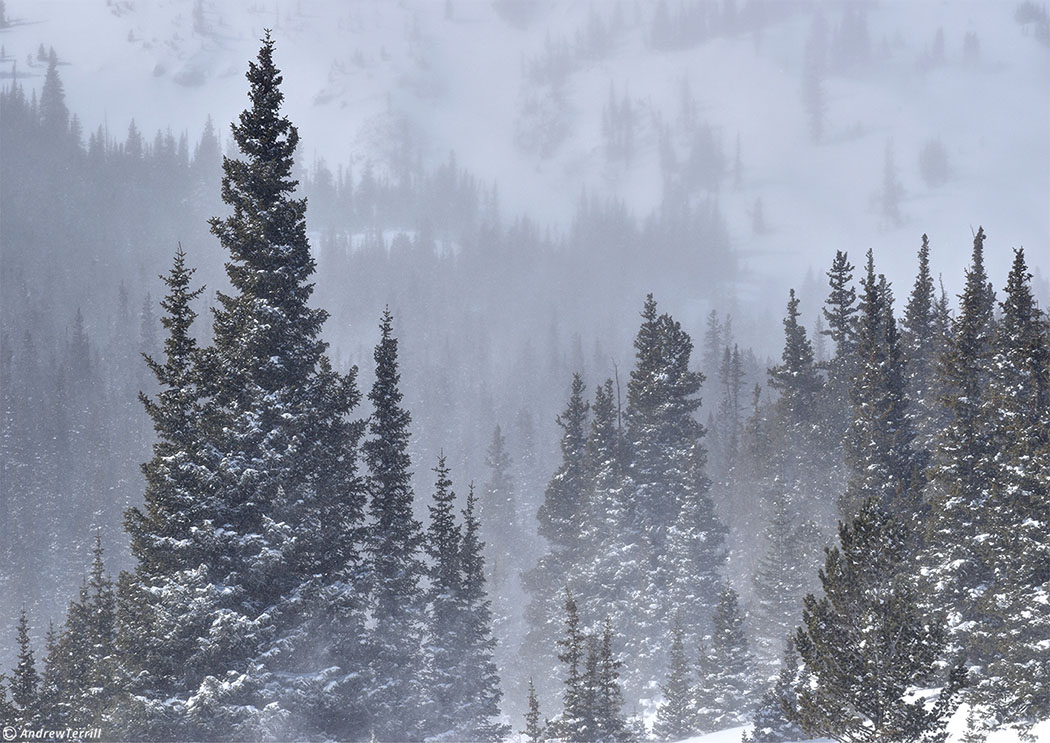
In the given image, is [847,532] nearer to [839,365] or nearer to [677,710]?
[677,710]

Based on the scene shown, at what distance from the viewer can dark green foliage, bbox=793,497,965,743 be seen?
15.9 m

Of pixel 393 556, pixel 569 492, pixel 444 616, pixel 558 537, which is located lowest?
pixel 558 537

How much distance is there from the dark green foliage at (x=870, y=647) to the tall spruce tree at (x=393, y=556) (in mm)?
17570

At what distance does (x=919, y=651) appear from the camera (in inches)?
624

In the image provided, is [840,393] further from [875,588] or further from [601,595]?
[875,588]

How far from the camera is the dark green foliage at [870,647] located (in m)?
15.9

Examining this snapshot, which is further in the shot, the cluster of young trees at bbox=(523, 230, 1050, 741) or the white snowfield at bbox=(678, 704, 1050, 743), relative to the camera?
the white snowfield at bbox=(678, 704, 1050, 743)

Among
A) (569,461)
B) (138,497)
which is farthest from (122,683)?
A: (138,497)

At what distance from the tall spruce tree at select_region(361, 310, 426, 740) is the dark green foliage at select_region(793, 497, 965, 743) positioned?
17.6 meters

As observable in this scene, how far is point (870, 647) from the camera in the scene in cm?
1630

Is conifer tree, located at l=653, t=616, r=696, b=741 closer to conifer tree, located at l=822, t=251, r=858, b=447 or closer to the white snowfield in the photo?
the white snowfield

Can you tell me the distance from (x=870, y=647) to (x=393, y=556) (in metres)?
19.5

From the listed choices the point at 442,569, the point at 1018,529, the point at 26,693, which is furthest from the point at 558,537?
A: the point at 1018,529

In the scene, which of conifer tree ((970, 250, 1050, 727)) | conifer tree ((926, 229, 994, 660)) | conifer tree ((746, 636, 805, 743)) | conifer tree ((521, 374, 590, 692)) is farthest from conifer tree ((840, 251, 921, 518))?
conifer tree ((521, 374, 590, 692))
